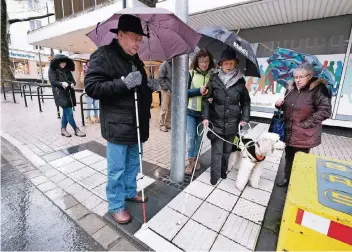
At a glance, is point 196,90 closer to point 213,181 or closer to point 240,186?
point 213,181

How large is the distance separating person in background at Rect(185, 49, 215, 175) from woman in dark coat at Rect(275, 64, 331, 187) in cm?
116

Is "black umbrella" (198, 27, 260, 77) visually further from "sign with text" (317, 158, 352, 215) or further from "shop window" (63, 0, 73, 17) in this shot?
"shop window" (63, 0, 73, 17)

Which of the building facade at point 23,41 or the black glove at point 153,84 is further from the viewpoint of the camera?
the building facade at point 23,41

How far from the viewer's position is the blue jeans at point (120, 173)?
2137 mm

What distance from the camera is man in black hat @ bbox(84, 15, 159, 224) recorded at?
1865mm

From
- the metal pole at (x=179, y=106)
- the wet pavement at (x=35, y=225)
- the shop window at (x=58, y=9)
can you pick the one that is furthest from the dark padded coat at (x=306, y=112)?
the shop window at (x=58, y=9)

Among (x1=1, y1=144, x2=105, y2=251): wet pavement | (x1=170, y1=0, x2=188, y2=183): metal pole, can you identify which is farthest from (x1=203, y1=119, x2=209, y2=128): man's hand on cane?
(x1=1, y1=144, x2=105, y2=251): wet pavement

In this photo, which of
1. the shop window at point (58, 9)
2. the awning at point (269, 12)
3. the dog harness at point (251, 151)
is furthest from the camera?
the shop window at point (58, 9)

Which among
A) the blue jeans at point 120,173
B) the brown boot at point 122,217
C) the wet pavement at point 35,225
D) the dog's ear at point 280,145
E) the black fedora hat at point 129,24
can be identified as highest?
the black fedora hat at point 129,24

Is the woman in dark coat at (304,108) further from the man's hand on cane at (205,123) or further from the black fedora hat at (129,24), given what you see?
the black fedora hat at (129,24)

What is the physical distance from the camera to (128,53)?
80.0 inches

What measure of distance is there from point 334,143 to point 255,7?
4111mm

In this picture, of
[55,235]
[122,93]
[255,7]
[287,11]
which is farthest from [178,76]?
[287,11]

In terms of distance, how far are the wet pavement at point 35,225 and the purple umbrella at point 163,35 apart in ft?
7.13
